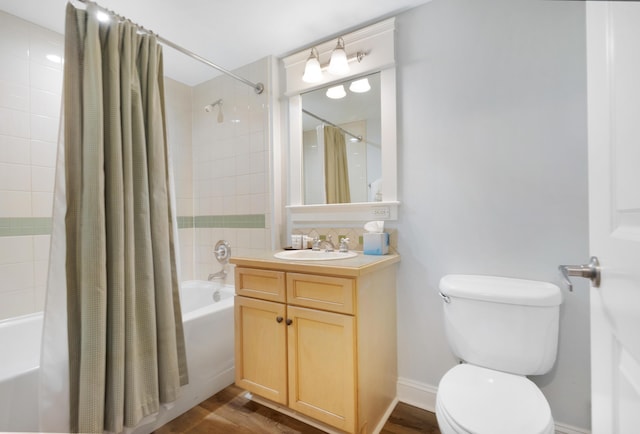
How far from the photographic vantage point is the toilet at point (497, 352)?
38.5 inches

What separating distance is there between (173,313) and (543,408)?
5.23 feet

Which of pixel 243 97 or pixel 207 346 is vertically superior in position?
pixel 243 97

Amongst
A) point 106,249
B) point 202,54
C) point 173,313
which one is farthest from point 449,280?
point 202,54

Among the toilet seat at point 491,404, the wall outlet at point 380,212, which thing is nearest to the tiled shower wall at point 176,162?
the wall outlet at point 380,212

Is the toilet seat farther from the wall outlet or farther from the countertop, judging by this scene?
the wall outlet

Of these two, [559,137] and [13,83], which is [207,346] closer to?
[13,83]

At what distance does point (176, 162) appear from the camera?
270 cm

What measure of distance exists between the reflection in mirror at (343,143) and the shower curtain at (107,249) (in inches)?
39.8

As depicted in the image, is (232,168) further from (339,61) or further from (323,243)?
(339,61)

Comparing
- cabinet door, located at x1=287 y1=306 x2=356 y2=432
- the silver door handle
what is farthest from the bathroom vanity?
the silver door handle

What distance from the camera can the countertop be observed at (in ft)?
4.41

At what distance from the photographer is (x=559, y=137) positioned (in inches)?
53.4

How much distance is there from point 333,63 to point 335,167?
645 millimetres

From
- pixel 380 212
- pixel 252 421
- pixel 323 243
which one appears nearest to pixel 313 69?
pixel 380 212
